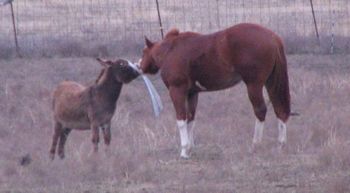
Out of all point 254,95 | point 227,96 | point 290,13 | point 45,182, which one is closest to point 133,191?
point 45,182

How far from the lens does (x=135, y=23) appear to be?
98.7 ft

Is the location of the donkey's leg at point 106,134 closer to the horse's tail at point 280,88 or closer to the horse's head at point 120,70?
the horse's head at point 120,70

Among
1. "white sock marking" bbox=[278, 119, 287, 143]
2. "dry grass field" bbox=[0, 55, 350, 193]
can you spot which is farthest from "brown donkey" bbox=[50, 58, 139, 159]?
"white sock marking" bbox=[278, 119, 287, 143]

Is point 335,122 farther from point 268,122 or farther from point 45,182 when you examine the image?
point 45,182

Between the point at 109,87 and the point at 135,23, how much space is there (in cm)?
1696

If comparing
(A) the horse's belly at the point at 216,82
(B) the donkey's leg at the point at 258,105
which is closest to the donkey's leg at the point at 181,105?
(A) the horse's belly at the point at 216,82

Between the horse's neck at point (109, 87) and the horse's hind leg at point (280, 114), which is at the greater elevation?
the horse's neck at point (109, 87)

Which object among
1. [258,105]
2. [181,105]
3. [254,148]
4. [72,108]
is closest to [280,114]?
[258,105]

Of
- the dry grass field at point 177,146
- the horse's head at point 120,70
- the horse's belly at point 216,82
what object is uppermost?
the horse's head at point 120,70

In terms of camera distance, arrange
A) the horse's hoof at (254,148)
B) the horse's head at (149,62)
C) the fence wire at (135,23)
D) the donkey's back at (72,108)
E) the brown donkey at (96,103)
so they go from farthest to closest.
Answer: the fence wire at (135,23) < the horse's head at (149,62) < the donkey's back at (72,108) < the brown donkey at (96,103) < the horse's hoof at (254,148)

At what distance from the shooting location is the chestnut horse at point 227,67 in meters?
13.1

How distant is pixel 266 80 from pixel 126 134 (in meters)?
2.61

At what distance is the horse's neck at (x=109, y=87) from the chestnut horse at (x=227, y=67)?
669 mm

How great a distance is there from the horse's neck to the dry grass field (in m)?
0.64
